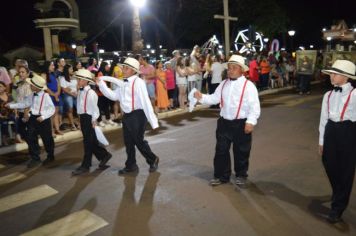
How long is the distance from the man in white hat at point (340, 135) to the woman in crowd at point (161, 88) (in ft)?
28.6

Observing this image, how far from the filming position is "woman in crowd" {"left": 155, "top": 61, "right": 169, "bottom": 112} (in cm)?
Answer: 1336

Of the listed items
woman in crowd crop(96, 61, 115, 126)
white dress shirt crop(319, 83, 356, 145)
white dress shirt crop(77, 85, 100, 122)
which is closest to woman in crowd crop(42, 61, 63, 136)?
woman in crowd crop(96, 61, 115, 126)

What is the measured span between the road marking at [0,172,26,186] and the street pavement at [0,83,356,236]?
0.02 m

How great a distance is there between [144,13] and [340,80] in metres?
31.1

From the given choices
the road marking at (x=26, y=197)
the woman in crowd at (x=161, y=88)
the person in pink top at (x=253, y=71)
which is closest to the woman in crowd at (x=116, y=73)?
the woman in crowd at (x=161, y=88)

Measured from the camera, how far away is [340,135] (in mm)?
4879

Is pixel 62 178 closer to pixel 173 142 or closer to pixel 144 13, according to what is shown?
pixel 173 142

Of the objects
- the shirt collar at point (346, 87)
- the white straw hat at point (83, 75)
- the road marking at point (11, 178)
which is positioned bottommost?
the road marking at point (11, 178)

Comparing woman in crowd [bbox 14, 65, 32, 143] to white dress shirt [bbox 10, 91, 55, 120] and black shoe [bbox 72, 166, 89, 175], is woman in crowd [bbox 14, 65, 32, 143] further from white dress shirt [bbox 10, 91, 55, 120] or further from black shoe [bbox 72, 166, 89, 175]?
black shoe [bbox 72, 166, 89, 175]

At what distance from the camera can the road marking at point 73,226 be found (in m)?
5.07

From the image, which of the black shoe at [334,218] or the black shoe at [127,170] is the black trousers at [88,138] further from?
the black shoe at [334,218]

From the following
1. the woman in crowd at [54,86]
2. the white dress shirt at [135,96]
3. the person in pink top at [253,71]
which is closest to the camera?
the white dress shirt at [135,96]

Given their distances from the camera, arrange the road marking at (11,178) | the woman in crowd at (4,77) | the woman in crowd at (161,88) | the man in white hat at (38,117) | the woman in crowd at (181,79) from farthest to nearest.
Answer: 1. the woman in crowd at (181,79)
2. the woman in crowd at (161,88)
3. the woman in crowd at (4,77)
4. the man in white hat at (38,117)
5. the road marking at (11,178)

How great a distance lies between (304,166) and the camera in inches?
287
